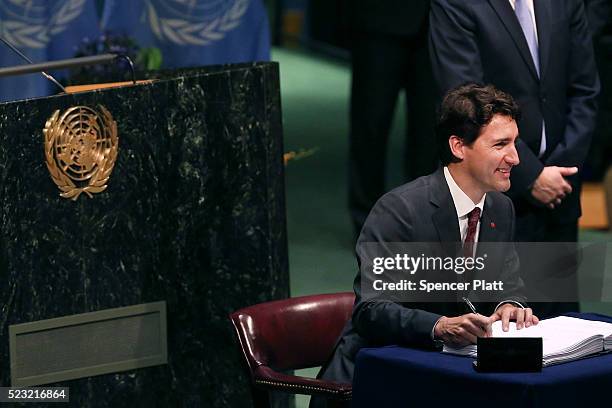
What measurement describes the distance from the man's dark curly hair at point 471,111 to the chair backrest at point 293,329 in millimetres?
639

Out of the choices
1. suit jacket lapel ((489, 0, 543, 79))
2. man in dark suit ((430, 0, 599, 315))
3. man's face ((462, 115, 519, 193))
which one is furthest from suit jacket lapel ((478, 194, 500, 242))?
suit jacket lapel ((489, 0, 543, 79))

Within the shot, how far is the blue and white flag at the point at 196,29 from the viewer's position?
7129 millimetres

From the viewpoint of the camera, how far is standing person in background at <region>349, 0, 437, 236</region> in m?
7.12

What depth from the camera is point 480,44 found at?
5.09 metres

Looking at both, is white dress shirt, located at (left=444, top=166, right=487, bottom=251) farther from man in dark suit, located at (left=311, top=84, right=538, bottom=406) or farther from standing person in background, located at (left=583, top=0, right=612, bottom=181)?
standing person in background, located at (left=583, top=0, right=612, bottom=181)

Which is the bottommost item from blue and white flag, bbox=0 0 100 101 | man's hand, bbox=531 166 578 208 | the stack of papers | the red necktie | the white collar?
the stack of papers

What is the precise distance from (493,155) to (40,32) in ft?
10.8

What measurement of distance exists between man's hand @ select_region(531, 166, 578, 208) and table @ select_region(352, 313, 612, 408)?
1494 mm

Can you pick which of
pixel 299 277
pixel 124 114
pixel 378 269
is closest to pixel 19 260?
pixel 124 114

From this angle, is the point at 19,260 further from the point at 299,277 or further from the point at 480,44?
the point at 299,277

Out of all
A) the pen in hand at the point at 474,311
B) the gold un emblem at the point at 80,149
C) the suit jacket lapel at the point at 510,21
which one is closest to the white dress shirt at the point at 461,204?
the pen in hand at the point at 474,311

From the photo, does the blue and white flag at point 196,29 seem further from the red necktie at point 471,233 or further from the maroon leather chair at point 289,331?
the red necktie at point 471,233

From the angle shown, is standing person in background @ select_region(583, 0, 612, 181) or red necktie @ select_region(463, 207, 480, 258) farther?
standing person in background @ select_region(583, 0, 612, 181)

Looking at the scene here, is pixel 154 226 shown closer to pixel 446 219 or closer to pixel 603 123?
pixel 446 219
